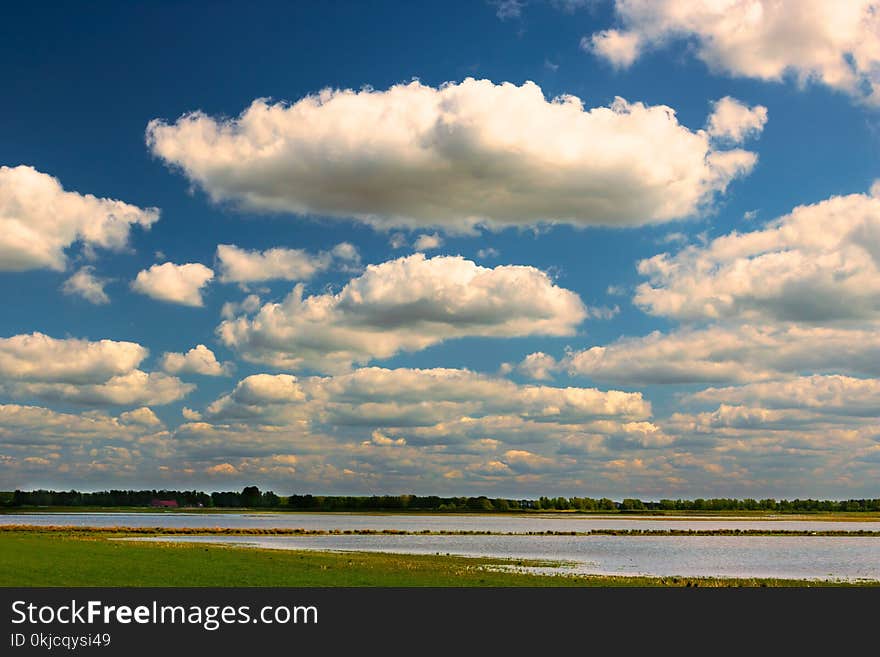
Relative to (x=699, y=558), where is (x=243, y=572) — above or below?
above

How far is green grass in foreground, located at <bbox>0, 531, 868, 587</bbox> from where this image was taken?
50.8 m

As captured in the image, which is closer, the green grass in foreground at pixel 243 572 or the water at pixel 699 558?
the green grass in foreground at pixel 243 572

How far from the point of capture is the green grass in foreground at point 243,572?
5084 centimetres

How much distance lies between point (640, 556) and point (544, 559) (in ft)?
47.0

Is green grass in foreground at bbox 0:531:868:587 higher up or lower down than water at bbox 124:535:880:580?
higher up

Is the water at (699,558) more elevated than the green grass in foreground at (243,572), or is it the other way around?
the green grass in foreground at (243,572)

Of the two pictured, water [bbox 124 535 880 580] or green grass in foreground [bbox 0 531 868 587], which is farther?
water [bbox 124 535 880 580]

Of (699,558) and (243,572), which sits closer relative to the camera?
(243,572)

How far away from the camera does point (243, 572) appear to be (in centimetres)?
5828
